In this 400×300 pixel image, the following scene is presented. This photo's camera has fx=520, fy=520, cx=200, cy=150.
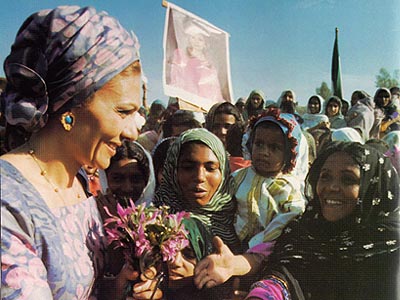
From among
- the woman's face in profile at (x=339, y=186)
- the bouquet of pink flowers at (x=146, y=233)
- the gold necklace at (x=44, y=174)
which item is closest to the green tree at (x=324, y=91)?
the woman's face in profile at (x=339, y=186)

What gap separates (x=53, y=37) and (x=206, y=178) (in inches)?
27.4

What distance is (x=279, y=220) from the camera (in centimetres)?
182

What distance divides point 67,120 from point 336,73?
0.95 m

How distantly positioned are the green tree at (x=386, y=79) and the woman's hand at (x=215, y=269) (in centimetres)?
81

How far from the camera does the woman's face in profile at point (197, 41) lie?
1.86 metres

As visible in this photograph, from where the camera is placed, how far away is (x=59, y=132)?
1565 mm

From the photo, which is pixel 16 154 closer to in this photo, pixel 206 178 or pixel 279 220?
pixel 206 178

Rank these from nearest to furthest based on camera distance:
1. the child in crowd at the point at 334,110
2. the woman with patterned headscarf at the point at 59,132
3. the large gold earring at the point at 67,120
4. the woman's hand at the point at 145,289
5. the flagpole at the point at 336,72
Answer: the woman with patterned headscarf at the point at 59,132 → the large gold earring at the point at 67,120 → the woman's hand at the point at 145,289 → the flagpole at the point at 336,72 → the child in crowd at the point at 334,110

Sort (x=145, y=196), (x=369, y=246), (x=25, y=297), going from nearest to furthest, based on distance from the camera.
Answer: (x=25, y=297) → (x=369, y=246) → (x=145, y=196)

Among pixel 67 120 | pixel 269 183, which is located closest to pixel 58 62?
pixel 67 120

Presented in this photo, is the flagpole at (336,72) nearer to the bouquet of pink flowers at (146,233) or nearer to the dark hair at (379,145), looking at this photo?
the dark hair at (379,145)

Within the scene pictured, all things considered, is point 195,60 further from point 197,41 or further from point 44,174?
point 44,174

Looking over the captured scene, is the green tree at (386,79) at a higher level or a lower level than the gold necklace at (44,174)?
higher

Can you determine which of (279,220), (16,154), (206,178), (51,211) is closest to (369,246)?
(279,220)
